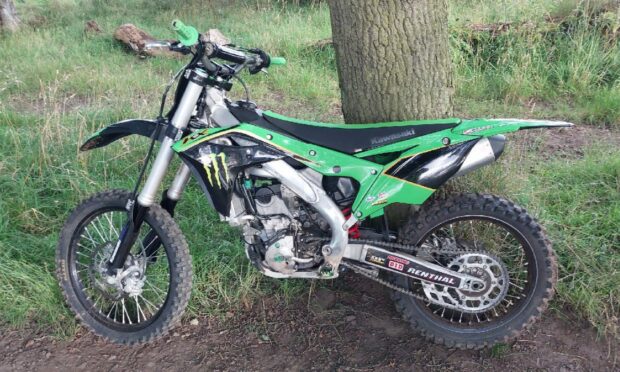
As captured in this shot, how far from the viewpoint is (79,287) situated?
10.0 ft

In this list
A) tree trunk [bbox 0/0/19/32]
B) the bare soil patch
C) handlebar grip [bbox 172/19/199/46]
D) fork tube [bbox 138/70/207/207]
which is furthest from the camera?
tree trunk [bbox 0/0/19/32]

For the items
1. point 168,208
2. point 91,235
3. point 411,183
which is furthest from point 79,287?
point 411,183

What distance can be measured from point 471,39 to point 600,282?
389 cm

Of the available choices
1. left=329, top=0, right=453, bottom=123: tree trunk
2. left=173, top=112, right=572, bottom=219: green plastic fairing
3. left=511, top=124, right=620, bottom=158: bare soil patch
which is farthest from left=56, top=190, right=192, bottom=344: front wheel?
left=511, top=124, right=620, bottom=158: bare soil patch

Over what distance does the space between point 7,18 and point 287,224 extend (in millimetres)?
9140

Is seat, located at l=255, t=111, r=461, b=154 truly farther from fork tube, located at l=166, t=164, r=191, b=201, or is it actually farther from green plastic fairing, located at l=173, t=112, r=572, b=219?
fork tube, located at l=166, t=164, r=191, b=201

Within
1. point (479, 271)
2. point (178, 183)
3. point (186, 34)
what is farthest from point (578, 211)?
point (186, 34)

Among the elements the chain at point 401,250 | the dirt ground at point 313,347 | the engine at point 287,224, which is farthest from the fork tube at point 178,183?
the chain at point 401,250

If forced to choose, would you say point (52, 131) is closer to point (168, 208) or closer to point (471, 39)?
point (168, 208)

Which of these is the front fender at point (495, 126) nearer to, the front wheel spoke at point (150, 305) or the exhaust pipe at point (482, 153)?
the exhaust pipe at point (482, 153)

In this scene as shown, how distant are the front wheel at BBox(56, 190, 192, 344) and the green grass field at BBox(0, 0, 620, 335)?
18cm

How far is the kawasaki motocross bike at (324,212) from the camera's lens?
101 inches

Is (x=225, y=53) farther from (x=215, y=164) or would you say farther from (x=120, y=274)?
(x=120, y=274)

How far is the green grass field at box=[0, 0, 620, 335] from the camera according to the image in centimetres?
316
